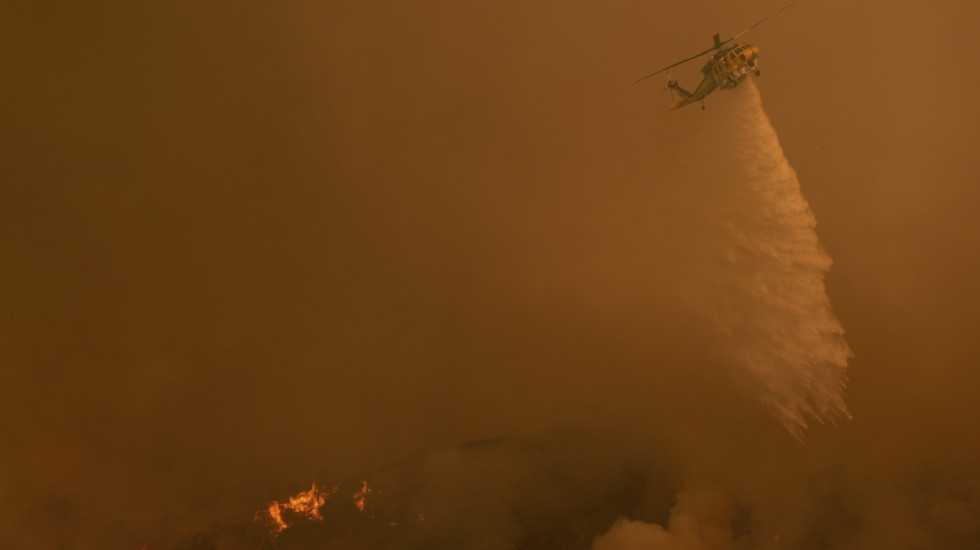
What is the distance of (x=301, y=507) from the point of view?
1107 cm

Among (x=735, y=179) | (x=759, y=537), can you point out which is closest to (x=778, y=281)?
(x=735, y=179)

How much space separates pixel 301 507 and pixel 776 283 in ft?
31.7

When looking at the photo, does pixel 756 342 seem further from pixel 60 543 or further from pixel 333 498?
pixel 60 543

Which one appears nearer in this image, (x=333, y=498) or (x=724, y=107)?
(x=724, y=107)

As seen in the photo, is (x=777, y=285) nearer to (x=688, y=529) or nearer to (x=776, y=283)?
(x=776, y=283)

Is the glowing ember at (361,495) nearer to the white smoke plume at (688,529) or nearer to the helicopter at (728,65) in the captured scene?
the white smoke plume at (688,529)

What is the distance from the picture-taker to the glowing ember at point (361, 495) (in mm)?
11430

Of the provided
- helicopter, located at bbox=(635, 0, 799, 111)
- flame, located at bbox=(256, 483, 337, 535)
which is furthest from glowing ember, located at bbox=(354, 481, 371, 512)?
helicopter, located at bbox=(635, 0, 799, 111)

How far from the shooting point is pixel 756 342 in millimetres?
9875

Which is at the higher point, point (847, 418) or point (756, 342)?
point (756, 342)

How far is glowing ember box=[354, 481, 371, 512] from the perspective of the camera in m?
11.4

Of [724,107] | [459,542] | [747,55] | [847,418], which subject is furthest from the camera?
[459,542]

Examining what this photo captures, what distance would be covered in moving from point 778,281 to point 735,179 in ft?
6.05

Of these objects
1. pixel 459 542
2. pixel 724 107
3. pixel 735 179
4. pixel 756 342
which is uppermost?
pixel 724 107
